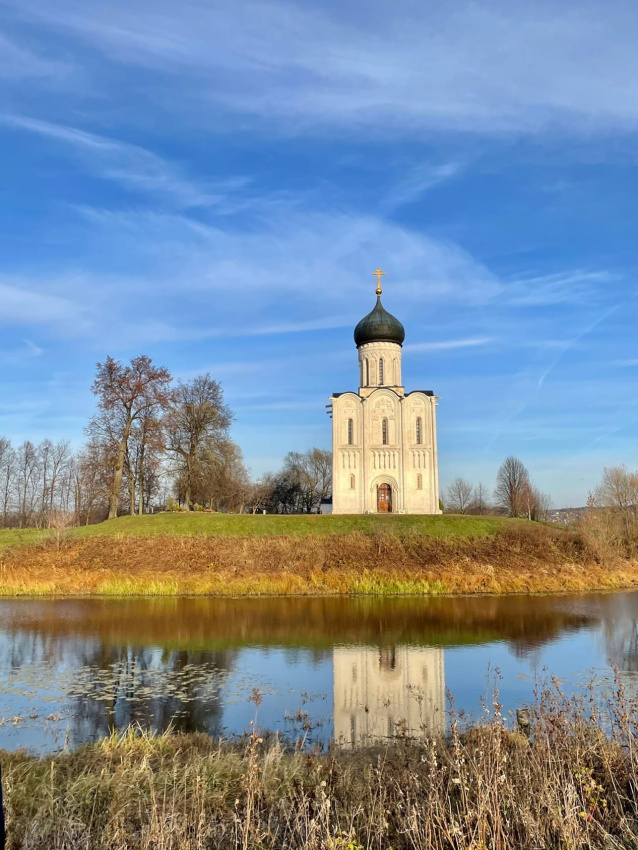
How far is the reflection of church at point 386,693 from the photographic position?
1062 cm

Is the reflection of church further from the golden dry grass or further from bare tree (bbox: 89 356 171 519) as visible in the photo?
bare tree (bbox: 89 356 171 519)

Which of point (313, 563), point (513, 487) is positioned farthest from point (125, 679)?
point (513, 487)

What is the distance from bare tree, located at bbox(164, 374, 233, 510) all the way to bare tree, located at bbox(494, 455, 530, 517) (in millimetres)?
32983

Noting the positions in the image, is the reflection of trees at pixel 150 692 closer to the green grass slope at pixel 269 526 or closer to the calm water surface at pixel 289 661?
the calm water surface at pixel 289 661

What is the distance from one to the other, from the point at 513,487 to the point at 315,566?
46045 millimetres

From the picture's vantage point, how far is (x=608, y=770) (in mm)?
6426

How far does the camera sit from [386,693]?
13.0m

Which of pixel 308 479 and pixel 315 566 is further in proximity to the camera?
pixel 308 479

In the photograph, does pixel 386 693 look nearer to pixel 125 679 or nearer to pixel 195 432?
pixel 125 679

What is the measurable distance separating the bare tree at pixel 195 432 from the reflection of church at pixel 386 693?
104 feet

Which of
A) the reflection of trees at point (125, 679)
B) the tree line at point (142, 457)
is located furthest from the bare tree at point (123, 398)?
the reflection of trees at point (125, 679)

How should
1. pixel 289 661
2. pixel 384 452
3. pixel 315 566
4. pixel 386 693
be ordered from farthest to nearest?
pixel 384 452, pixel 315 566, pixel 289 661, pixel 386 693

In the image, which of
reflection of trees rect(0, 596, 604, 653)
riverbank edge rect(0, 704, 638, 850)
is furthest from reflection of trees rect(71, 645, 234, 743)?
reflection of trees rect(0, 596, 604, 653)

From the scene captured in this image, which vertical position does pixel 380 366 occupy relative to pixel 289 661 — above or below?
above
